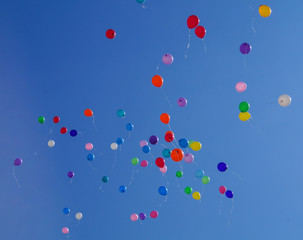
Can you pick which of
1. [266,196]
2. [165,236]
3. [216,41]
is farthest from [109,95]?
[266,196]

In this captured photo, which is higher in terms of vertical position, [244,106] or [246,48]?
[246,48]

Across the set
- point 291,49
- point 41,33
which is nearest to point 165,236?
point 291,49

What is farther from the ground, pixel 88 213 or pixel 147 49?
pixel 147 49

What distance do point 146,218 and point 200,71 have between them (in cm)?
132

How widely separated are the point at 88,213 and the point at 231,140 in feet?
4.47

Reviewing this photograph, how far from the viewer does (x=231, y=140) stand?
310cm

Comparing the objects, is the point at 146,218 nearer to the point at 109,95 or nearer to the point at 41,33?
the point at 109,95

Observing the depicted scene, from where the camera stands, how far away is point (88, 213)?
3.17 metres

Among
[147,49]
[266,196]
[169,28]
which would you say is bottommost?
[266,196]

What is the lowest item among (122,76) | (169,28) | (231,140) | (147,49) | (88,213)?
(88,213)

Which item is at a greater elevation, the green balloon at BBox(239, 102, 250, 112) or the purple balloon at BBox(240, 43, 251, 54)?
the purple balloon at BBox(240, 43, 251, 54)

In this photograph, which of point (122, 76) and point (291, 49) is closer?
point (291, 49)

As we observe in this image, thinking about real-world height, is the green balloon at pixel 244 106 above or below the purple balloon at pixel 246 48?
below

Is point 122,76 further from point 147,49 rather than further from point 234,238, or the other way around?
point 234,238
